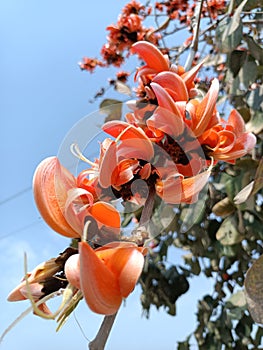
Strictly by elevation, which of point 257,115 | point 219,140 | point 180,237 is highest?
point 219,140

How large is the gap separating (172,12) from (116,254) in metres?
1.63

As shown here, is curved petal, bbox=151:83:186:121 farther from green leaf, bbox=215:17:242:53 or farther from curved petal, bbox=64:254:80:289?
green leaf, bbox=215:17:242:53

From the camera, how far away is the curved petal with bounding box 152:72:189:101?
1.02ft

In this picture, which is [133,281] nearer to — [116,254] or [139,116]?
[116,254]

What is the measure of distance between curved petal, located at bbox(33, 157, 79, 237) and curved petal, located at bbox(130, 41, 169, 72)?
0.13 metres

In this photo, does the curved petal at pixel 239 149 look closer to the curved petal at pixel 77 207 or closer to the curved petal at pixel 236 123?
the curved petal at pixel 236 123

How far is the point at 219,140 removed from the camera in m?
0.32

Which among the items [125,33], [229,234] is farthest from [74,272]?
[125,33]

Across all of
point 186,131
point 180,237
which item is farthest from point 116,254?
point 180,237

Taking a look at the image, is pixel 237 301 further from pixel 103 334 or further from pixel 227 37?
pixel 103 334

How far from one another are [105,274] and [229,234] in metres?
0.84

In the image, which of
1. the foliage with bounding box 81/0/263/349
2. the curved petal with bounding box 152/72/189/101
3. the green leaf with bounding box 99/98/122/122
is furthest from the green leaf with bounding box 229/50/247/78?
the curved petal with bounding box 152/72/189/101

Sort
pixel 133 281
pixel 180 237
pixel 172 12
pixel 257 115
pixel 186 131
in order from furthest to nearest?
1. pixel 172 12
2. pixel 180 237
3. pixel 257 115
4. pixel 186 131
5. pixel 133 281

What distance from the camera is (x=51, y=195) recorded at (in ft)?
0.78
